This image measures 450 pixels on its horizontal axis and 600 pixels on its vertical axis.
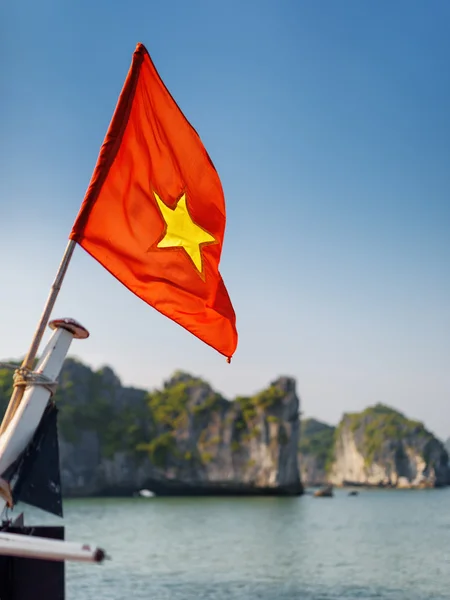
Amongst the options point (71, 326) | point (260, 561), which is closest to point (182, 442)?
point (260, 561)

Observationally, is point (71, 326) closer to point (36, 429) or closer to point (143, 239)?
point (36, 429)

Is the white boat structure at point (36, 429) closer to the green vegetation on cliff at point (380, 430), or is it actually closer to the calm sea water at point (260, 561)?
the calm sea water at point (260, 561)

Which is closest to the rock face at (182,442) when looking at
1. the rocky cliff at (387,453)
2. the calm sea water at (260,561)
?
the calm sea water at (260,561)

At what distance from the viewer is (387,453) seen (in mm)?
152375

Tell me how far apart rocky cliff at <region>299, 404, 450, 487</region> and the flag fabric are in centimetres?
15155

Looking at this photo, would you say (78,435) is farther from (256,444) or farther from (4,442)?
(4,442)

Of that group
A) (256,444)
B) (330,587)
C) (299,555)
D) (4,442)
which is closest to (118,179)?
(4,442)

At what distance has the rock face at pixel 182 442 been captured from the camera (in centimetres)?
8644

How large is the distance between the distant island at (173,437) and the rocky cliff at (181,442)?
0.11 meters

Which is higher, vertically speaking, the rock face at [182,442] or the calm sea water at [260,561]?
the rock face at [182,442]

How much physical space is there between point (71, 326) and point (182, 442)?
295 feet

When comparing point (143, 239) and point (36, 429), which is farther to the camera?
point (143, 239)

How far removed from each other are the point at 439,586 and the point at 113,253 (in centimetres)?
1700

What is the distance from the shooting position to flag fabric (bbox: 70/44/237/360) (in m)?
3.88
